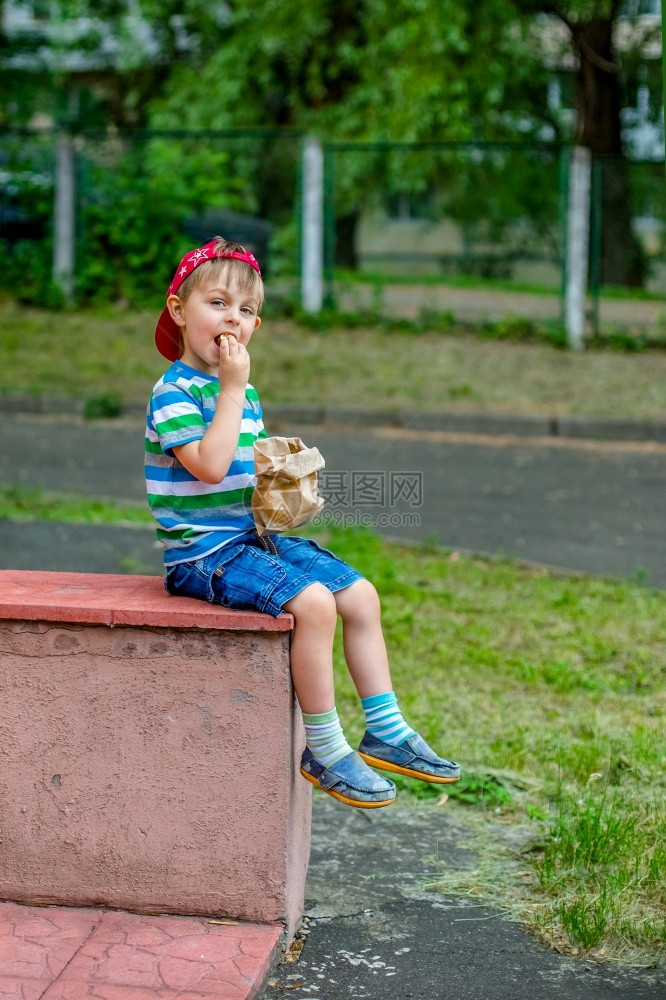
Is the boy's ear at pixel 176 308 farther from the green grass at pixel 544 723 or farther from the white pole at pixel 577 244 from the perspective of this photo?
the white pole at pixel 577 244

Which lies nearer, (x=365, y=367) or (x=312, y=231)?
(x=365, y=367)

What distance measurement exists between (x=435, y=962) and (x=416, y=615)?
2658 mm

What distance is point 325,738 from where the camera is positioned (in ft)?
9.16

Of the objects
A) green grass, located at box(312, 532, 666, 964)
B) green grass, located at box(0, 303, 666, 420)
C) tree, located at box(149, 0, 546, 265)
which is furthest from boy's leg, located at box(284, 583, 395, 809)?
tree, located at box(149, 0, 546, 265)

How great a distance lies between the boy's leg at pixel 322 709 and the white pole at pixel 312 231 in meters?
11.2

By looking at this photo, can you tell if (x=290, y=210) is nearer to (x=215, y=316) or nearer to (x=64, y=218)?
(x=64, y=218)

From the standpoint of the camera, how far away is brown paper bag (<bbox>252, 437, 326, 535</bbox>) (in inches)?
108

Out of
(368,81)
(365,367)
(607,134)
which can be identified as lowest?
(365,367)

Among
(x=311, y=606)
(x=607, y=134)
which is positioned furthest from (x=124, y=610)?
(x=607, y=134)

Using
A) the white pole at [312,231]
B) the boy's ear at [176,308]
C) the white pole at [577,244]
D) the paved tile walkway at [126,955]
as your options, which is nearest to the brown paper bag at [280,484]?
the boy's ear at [176,308]

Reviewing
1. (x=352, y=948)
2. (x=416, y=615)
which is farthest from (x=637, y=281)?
(x=352, y=948)

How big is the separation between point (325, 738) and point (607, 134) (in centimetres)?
1545

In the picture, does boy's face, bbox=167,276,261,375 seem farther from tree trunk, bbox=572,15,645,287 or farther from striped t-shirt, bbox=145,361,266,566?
tree trunk, bbox=572,15,645,287

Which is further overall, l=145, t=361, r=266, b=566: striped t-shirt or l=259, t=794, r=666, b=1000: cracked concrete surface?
l=145, t=361, r=266, b=566: striped t-shirt
